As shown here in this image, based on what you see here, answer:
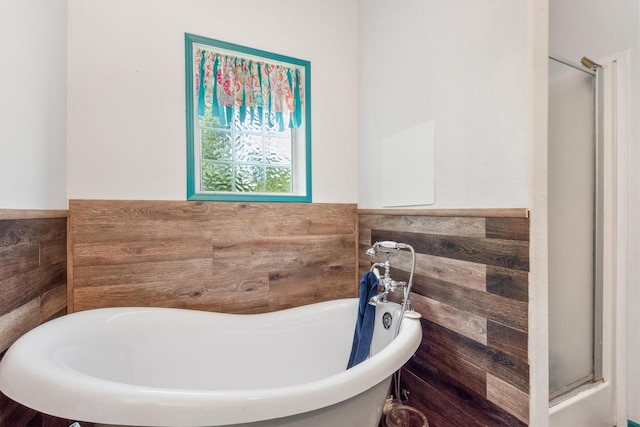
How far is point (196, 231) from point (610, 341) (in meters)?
2.25

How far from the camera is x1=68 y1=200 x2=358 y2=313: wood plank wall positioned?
1399 millimetres

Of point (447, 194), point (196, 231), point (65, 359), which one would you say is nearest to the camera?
point (65, 359)

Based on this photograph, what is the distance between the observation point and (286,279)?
179 cm

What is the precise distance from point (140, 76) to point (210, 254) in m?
1.05

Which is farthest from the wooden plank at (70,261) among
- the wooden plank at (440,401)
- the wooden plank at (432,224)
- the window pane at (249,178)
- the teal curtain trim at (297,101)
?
the wooden plank at (440,401)

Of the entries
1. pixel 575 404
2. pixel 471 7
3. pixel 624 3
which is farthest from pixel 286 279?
pixel 624 3

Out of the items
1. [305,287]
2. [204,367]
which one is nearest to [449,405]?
[305,287]

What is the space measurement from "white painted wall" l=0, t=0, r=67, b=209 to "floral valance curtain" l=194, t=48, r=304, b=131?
0.61 metres

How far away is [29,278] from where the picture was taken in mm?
1052

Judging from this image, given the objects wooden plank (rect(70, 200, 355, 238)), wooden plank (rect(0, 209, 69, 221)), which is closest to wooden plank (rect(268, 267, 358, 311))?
wooden plank (rect(70, 200, 355, 238))

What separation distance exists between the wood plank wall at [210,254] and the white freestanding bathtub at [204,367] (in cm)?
24

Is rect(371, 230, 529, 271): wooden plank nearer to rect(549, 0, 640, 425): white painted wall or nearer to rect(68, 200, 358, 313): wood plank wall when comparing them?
rect(68, 200, 358, 313): wood plank wall

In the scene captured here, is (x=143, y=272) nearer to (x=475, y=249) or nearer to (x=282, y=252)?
(x=282, y=252)

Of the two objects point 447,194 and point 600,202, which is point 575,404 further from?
point 447,194
